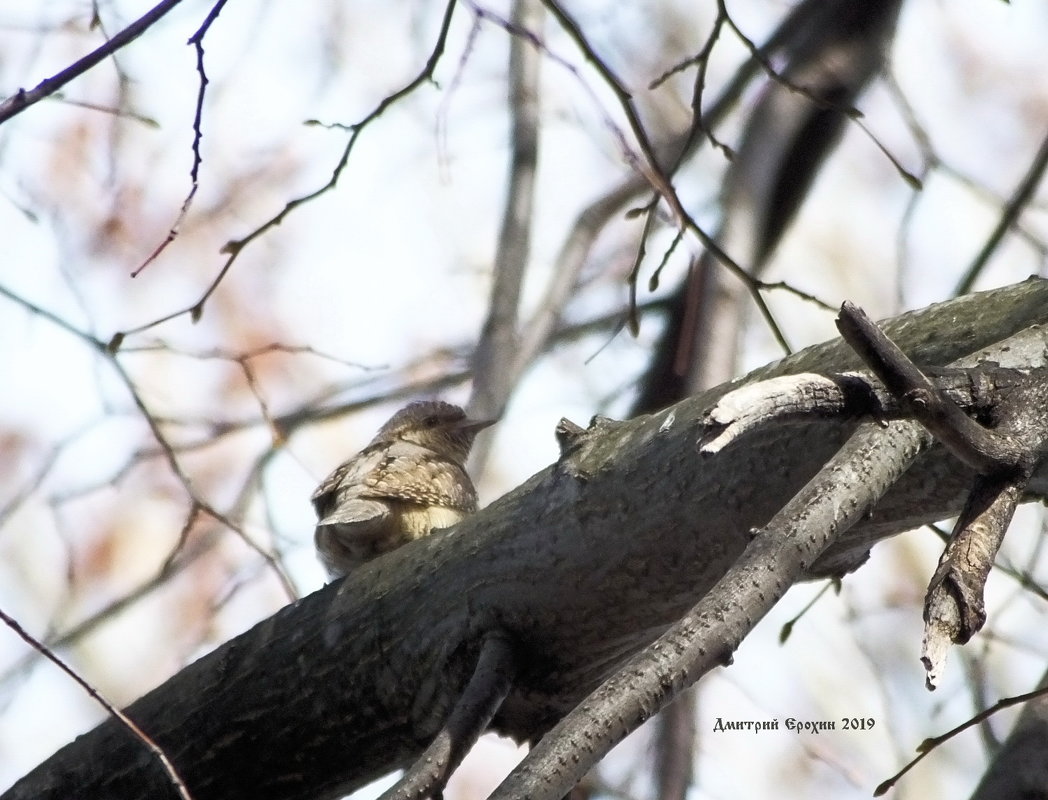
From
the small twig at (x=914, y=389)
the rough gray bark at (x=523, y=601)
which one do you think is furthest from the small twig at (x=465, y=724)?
the small twig at (x=914, y=389)

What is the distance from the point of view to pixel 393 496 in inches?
151

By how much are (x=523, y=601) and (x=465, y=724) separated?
372 mm

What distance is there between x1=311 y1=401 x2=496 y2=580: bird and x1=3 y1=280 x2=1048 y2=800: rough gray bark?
0.71 m

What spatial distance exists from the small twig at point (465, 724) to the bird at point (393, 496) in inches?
43.0

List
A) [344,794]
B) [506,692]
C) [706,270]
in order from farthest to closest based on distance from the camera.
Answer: [706,270]
[344,794]
[506,692]

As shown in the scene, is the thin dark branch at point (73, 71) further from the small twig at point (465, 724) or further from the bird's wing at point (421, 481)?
the bird's wing at point (421, 481)

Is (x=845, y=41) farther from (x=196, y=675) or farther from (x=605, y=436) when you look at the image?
(x=196, y=675)

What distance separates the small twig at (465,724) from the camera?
68.2 inches

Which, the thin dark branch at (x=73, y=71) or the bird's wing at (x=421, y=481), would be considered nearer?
the thin dark branch at (x=73, y=71)

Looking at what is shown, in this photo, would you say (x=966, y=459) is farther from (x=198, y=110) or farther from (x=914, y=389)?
(x=198, y=110)

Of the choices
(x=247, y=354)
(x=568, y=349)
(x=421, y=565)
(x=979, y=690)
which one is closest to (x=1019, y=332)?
(x=421, y=565)

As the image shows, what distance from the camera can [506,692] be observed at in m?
2.25

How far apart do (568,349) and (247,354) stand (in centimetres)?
212

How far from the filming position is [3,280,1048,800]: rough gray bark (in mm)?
2111
